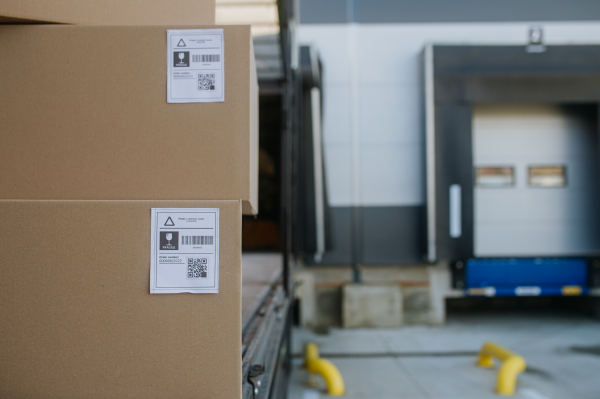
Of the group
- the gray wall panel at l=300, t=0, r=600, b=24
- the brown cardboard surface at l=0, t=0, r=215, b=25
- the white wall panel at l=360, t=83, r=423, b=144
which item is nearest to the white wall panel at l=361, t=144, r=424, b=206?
the white wall panel at l=360, t=83, r=423, b=144

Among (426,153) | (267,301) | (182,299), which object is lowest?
(267,301)

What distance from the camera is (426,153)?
4680 mm

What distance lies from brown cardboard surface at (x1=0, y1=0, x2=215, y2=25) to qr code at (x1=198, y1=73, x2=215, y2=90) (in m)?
0.23

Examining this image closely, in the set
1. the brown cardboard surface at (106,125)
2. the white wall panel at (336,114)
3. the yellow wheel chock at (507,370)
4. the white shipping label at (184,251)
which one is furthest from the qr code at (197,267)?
the white wall panel at (336,114)

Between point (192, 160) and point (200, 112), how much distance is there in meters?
0.11

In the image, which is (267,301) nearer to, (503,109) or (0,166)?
(0,166)

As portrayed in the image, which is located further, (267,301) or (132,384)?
(267,301)

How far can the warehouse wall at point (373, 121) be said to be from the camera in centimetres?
486

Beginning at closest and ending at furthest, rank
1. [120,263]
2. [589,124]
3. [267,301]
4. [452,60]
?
[120,263] → [267,301] → [452,60] → [589,124]

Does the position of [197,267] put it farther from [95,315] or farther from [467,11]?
[467,11]

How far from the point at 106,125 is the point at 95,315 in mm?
404

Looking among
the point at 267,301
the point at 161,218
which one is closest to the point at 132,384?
the point at 161,218

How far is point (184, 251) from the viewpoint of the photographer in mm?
800

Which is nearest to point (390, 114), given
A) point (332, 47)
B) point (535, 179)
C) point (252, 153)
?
point (332, 47)
